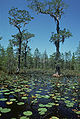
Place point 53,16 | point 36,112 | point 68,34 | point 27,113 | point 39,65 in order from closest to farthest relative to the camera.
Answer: point 27,113
point 36,112
point 68,34
point 53,16
point 39,65

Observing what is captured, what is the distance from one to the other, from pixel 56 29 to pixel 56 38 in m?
1.74

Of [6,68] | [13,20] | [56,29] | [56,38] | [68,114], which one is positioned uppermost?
[13,20]

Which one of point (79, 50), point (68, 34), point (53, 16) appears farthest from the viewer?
point (79, 50)

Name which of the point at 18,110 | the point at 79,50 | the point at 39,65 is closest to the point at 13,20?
the point at 18,110

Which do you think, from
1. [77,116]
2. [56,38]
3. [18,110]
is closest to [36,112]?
[18,110]

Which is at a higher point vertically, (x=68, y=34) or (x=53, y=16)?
(x=53, y=16)

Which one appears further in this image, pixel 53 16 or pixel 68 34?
pixel 53 16

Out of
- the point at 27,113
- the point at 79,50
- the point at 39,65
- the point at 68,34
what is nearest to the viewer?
the point at 27,113

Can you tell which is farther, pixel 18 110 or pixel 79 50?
pixel 79 50

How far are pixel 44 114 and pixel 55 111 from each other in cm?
45

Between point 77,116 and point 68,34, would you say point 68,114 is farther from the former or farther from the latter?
point 68,34

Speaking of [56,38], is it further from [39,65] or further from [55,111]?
[39,65]

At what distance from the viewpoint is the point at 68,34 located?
13.3 meters

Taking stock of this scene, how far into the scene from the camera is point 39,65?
62.2 meters
